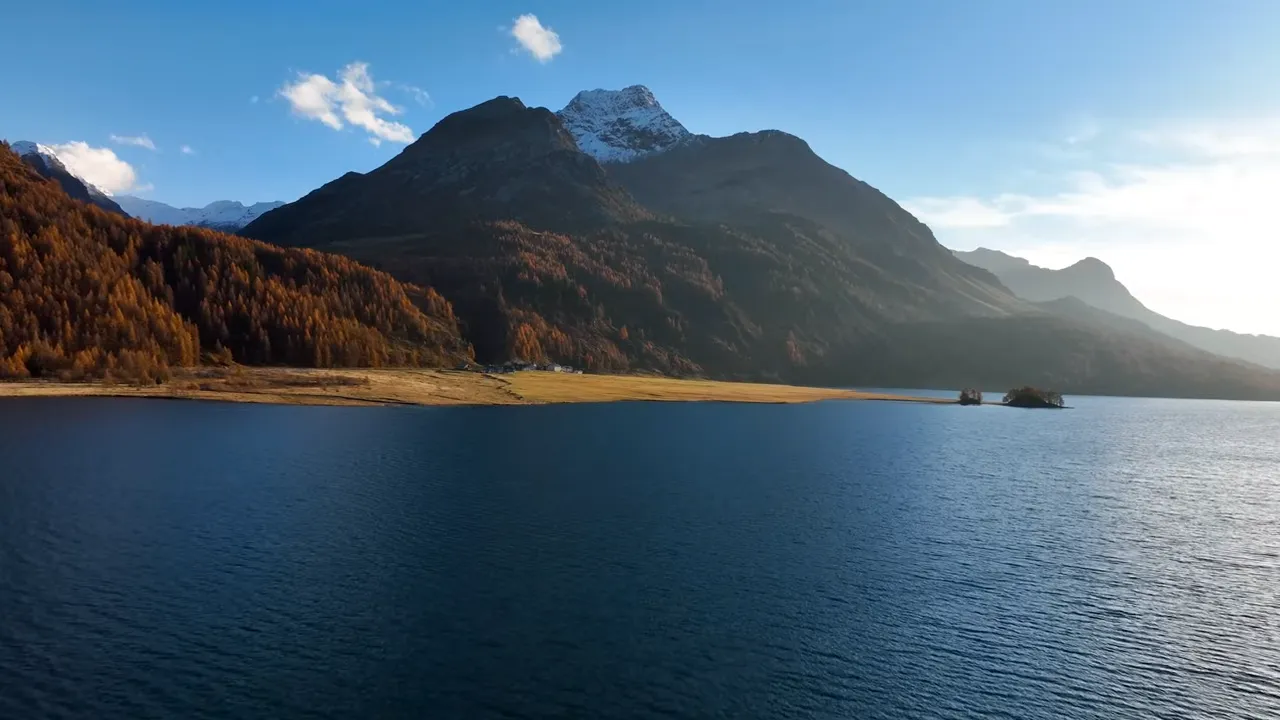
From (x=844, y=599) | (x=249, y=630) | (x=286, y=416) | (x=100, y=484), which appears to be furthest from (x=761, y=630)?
(x=286, y=416)

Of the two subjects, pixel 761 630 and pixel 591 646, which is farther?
pixel 761 630

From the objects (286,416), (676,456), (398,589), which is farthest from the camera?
(286,416)

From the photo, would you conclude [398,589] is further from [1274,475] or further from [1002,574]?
[1274,475]

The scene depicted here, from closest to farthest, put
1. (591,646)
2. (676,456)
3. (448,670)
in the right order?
(448,670) → (591,646) → (676,456)

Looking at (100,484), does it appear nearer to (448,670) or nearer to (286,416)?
(448,670)

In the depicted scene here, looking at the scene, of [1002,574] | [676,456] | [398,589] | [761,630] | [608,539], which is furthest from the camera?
[676,456]

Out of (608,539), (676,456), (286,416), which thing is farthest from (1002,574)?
(286,416)
